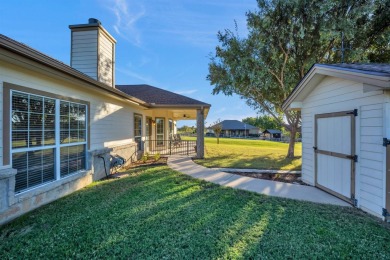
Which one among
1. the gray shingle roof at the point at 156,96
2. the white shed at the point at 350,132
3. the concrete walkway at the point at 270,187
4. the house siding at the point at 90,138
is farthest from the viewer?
the gray shingle roof at the point at 156,96

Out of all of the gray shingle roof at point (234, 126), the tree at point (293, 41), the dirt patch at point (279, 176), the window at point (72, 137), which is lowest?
the dirt patch at point (279, 176)

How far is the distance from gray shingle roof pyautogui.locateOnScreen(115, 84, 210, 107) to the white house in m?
3.17

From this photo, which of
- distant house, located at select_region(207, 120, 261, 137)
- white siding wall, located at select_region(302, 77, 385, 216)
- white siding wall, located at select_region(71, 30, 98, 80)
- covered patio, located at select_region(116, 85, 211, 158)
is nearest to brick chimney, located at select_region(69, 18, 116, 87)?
white siding wall, located at select_region(71, 30, 98, 80)

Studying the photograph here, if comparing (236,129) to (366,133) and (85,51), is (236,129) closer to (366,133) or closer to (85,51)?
(85,51)

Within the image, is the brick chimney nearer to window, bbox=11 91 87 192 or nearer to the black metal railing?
window, bbox=11 91 87 192

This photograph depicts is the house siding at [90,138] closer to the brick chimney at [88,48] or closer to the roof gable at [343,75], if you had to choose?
the brick chimney at [88,48]

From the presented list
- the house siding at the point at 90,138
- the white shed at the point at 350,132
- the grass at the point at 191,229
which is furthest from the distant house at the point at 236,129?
the grass at the point at 191,229

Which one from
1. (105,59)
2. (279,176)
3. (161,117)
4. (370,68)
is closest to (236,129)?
(161,117)

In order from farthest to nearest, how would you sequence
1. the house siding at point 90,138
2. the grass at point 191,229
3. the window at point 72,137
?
the window at point 72,137
the house siding at point 90,138
the grass at point 191,229

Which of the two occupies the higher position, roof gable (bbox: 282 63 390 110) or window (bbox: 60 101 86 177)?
roof gable (bbox: 282 63 390 110)

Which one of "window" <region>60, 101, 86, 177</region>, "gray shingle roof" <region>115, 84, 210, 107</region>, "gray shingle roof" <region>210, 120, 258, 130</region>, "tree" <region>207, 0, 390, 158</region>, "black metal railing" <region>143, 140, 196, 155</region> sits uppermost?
"tree" <region>207, 0, 390, 158</region>

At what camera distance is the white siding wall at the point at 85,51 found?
851 cm

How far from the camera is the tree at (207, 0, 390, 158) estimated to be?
32.8 feet

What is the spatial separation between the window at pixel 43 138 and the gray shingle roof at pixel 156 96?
246 inches
